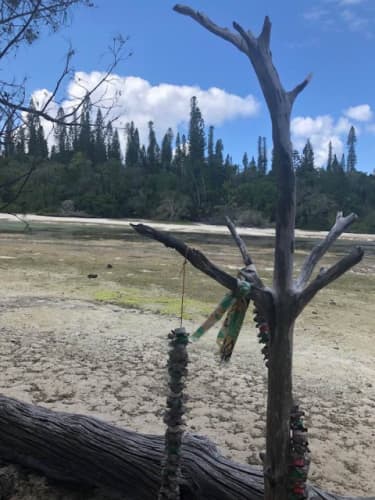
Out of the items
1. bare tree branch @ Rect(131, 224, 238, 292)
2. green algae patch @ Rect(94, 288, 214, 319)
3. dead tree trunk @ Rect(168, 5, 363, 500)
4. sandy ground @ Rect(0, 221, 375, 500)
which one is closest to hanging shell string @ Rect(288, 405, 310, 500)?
dead tree trunk @ Rect(168, 5, 363, 500)

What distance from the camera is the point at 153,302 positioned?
11.0m

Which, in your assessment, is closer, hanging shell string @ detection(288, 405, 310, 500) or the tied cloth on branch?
the tied cloth on branch

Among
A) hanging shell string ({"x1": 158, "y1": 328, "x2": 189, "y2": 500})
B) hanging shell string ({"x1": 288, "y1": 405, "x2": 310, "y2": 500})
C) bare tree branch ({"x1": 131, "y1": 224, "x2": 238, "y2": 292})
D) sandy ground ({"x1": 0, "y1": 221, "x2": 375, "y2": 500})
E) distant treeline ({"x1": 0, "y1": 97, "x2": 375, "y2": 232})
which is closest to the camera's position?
bare tree branch ({"x1": 131, "y1": 224, "x2": 238, "y2": 292})

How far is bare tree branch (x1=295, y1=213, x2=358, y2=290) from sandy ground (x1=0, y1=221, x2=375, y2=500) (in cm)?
Answer: 241

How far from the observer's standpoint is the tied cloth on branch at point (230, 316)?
230 centimetres

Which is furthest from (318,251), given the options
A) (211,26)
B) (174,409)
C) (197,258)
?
(211,26)

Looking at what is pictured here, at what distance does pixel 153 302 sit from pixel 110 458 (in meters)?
7.44

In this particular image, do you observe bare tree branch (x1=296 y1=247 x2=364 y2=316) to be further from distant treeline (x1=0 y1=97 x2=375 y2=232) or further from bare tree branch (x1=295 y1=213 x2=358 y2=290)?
distant treeline (x1=0 y1=97 x2=375 y2=232)

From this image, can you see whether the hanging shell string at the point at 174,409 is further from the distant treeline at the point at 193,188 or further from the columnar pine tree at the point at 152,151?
the columnar pine tree at the point at 152,151

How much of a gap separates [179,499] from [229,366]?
147 inches

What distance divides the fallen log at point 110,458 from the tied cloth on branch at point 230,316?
3.70 feet

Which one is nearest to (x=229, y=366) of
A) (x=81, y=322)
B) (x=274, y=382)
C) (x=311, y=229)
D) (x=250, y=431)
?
(x=250, y=431)

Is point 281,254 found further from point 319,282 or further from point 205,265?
point 205,265

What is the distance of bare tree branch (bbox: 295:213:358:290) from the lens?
2.48 m
